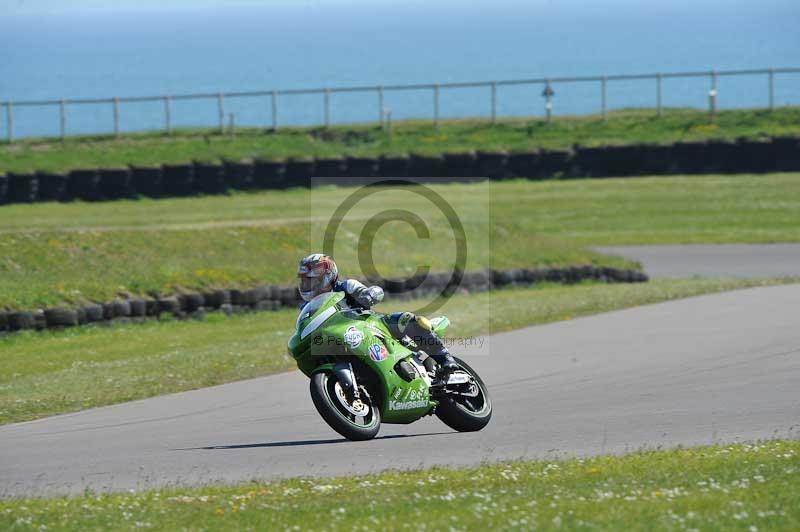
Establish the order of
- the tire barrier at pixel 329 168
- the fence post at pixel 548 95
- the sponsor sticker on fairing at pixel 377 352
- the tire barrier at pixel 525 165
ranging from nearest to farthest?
1. the sponsor sticker on fairing at pixel 377 352
2. the tire barrier at pixel 329 168
3. the tire barrier at pixel 525 165
4. the fence post at pixel 548 95

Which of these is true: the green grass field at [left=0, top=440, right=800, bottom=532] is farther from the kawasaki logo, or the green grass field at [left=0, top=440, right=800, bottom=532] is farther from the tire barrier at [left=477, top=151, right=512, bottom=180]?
the tire barrier at [left=477, top=151, right=512, bottom=180]

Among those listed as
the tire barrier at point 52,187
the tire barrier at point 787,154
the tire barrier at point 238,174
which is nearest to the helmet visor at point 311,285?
the tire barrier at point 52,187

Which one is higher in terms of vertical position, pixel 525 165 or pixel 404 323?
pixel 525 165

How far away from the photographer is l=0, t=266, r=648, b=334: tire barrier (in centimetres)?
1816

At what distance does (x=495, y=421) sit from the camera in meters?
11.3

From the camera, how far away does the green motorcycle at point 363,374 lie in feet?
33.8

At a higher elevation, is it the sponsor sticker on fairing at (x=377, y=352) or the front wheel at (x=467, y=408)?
the sponsor sticker on fairing at (x=377, y=352)

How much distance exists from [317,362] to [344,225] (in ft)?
47.7

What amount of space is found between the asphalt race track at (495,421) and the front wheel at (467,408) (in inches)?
4.1

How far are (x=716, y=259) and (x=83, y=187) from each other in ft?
50.5

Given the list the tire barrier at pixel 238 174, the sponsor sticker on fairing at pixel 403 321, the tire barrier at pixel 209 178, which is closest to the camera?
the sponsor sticker on fairing at pixel 403 321

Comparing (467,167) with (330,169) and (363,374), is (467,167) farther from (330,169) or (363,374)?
(363,374)
